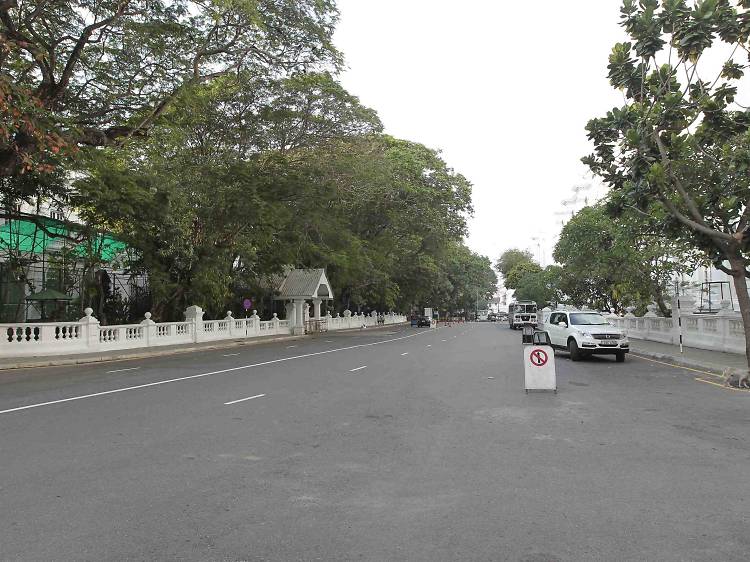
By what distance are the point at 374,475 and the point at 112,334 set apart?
21.6m

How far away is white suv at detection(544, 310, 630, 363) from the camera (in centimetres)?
1897

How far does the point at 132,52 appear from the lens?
18.9 m

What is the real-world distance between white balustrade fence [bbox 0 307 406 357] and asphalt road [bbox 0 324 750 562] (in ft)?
32.2

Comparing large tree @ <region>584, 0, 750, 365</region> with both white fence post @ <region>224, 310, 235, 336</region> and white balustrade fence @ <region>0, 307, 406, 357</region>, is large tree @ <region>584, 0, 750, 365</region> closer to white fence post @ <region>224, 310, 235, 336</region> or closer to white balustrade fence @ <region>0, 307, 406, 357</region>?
white balustrade fence @ <region>0, 307, 406, 357</region>

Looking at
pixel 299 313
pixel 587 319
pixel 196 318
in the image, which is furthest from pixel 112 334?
pixel 299 313

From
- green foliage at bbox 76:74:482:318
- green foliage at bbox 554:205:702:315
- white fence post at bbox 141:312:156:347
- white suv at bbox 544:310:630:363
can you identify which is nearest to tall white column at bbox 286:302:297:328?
green foliage at bbox 76:74:482:318

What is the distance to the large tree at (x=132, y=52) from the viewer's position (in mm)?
16797

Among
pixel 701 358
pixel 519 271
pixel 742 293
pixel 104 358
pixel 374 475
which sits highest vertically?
pixel 519 271

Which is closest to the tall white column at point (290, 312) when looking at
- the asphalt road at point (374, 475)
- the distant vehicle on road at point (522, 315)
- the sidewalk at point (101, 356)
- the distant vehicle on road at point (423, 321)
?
the sidewalk at point (101, 356)

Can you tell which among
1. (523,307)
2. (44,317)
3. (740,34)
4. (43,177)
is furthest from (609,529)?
(523,307)

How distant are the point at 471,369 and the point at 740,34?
1057cm

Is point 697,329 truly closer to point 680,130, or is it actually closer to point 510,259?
point 680,130

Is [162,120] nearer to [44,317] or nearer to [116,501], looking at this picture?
[44,317]

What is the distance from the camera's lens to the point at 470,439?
757 cm
